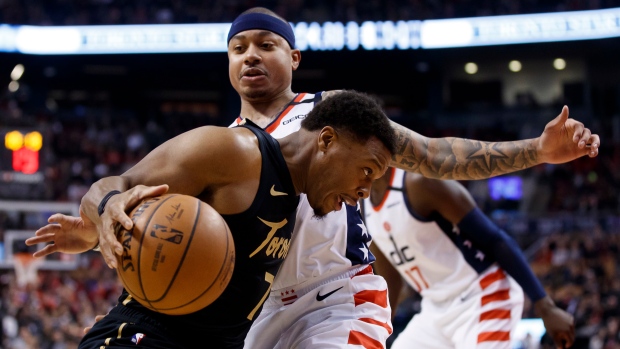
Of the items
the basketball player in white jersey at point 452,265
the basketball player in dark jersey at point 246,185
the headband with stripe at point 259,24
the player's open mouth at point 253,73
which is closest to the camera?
the basketball player in dark jersey at point 246,185

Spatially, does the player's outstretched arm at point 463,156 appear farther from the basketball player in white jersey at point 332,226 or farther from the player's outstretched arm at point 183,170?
the player's outstretched arm at point 183,170

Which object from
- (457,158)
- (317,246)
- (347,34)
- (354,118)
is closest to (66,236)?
(317,246)

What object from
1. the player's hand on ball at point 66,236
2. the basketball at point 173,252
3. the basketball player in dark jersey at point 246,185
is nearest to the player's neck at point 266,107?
the basketball player in dark jersey at point 246,185

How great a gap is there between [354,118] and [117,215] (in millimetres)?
1105

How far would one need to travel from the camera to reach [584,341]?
1248 cm

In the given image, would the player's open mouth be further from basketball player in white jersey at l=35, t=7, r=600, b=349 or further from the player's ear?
the player's ear

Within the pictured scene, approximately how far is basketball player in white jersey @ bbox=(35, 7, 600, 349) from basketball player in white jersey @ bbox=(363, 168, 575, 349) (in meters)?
0.86

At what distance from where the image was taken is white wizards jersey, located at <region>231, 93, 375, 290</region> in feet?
11.8

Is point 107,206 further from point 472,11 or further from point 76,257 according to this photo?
point 472,11

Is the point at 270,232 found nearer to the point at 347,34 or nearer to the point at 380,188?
the point at 380,188

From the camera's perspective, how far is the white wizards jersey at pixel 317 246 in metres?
3.59

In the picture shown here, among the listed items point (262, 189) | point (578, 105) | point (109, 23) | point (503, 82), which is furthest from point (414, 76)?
point (262, 189)

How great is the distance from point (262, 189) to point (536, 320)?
11.7m

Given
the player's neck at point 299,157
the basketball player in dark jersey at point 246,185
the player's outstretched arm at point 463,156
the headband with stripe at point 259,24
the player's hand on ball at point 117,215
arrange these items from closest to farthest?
the player's hand on ball at point 117,215 < the basketball player in dark jersey at point 246,185 < the player's neck at point 299,157 < the player's outstretched arm at point 463,156 < the headband with stripe at point 259,24
